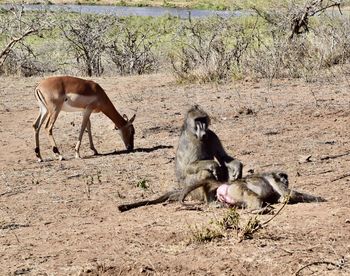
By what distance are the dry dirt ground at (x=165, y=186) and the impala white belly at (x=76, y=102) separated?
79cm

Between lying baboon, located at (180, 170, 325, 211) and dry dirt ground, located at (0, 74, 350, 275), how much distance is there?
0.20 meters

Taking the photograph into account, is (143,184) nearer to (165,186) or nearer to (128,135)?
(165,186)

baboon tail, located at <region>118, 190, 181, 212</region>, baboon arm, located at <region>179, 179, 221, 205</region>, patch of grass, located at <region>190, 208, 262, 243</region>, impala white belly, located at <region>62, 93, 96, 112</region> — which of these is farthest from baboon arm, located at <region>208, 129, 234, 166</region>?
impala white belly, located at <region>62, 93, 96, 112</region>

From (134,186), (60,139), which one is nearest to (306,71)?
(60,139)

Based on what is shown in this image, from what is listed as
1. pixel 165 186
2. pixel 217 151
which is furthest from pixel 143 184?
pixel 217 151

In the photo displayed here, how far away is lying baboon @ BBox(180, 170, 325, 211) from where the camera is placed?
6.96m

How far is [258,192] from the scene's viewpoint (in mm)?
6965

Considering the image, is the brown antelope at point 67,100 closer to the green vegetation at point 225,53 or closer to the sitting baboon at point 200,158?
the green vegetation at point 225,53

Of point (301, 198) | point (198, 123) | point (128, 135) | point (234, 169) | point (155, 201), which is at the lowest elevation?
point (128, 135)

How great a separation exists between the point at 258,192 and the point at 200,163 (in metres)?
0.89

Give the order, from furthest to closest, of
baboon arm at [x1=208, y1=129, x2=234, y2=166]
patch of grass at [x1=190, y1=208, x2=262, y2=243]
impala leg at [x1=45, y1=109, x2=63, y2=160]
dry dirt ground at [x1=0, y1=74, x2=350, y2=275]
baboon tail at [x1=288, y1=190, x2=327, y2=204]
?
impala leg at [x1=45, y1=109, x2=63, y2=160]
baboon arm at [x1=208, y1=129, x2=234, y2=166]
baboon tail at [x1=288, y1=190, x2=327, y2=204]
patch of grass at [x1=190, y1=208, x2=262, y2=243]
dry dirt ground at [x1=0, y1=74, x2=350, y2=275]

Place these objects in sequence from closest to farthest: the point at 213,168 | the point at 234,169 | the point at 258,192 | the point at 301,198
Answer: the point at 258,192 < the point at 301,198 < the point at 213,168 < the point at 234,169

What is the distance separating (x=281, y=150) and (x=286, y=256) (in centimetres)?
469

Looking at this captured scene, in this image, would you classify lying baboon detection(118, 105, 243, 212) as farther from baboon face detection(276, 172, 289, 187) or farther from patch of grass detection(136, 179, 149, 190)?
patch of grass detection(136, 179, 149, 190)
